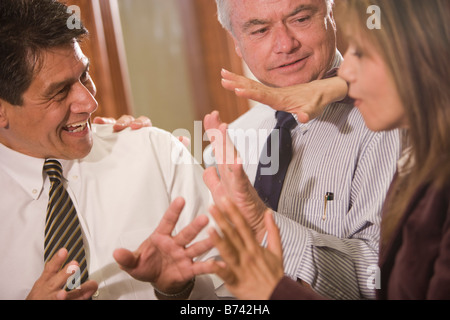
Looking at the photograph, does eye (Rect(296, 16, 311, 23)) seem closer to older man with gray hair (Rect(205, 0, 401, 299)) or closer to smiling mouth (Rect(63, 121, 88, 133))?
older man with gray hair (Rect(205, 0, 401, 299))

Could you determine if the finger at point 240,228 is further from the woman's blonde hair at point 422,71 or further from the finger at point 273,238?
the woman's blonde hair at point 422,71

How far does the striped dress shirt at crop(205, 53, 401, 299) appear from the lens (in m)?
0.88

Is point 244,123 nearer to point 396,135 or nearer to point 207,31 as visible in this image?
point 207,31


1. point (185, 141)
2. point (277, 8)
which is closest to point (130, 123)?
point (185, 141)

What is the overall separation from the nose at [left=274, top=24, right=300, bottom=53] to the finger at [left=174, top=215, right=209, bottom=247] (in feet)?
1.22

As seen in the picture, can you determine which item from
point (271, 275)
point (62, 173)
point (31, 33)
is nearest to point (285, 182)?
point (271, 275)

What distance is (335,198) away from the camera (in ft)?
3.17

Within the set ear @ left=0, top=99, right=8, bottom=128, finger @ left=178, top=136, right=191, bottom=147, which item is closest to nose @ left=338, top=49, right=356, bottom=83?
finger @ left=178, top=136, right=191, bottom=147

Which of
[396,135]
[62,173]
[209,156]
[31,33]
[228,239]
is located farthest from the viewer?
[209,156]

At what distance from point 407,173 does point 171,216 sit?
0.40m

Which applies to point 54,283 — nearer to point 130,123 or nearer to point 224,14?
point 130,123
